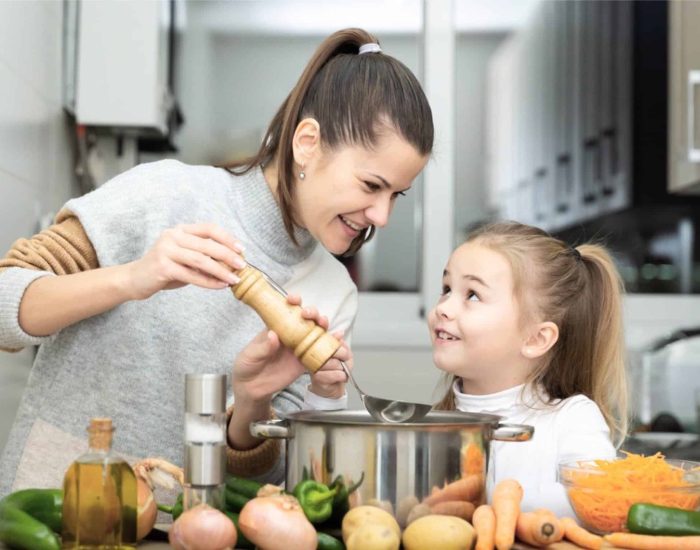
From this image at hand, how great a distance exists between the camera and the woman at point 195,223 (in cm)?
146

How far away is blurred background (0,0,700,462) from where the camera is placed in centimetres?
268

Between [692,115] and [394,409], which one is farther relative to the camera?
[692,115]

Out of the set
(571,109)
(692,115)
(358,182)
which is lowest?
(358,182)

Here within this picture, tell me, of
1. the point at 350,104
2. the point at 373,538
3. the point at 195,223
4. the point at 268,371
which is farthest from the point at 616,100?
the point at 373,538

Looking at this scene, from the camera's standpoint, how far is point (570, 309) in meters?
1.70

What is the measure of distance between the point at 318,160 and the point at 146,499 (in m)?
0.66

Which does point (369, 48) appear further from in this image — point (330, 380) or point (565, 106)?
point (565, 106)

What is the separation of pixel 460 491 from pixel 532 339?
68 centimetres

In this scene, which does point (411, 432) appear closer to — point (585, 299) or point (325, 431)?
point (325, 431)

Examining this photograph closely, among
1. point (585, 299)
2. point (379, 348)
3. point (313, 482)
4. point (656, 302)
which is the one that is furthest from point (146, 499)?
point (656, 302)

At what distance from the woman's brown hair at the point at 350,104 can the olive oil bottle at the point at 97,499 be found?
26.9 inches

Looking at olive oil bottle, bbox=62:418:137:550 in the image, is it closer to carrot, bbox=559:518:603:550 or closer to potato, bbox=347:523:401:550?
potato, bbox=347:523:401:550

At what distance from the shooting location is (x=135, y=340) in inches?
59.6

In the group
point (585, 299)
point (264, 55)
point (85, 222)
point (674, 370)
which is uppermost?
point (264, 55)
